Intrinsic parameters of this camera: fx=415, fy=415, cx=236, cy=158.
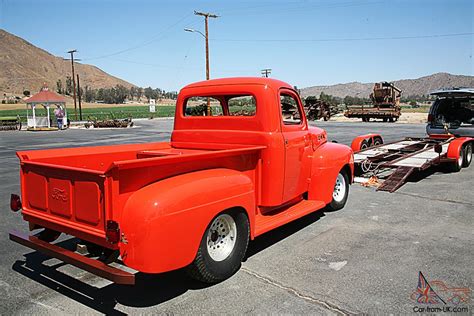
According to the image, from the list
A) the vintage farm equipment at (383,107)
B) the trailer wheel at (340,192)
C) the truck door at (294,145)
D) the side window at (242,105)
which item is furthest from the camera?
the vintage farm equipment at (383,107)

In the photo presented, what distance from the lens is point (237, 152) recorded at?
4.39m

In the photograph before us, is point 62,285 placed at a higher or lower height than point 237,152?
lower

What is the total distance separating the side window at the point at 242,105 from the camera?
5.38 meters

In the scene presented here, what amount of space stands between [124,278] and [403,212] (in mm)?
4936

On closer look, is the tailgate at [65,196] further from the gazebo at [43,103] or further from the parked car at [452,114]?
the gazebo at [43,103]

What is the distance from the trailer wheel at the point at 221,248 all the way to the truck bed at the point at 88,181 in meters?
0.57

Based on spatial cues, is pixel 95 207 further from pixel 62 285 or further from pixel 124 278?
pixel 62 285

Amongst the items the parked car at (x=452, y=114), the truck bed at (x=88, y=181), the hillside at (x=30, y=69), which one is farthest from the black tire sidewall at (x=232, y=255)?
the hillside at (x=30, y=69)

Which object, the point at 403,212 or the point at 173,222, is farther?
the point at 403,212

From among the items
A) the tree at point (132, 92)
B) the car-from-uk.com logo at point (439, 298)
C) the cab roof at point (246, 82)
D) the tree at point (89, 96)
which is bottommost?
the car-from-uk.com logo at point (439, 298)

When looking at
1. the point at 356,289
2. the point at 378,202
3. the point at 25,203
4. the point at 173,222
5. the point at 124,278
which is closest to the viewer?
the point at 124,278

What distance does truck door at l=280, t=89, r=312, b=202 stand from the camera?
16.9 feet

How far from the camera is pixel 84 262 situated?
342 cm

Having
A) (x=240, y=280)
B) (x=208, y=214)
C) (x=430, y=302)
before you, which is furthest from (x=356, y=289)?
(x=208, y=214)
